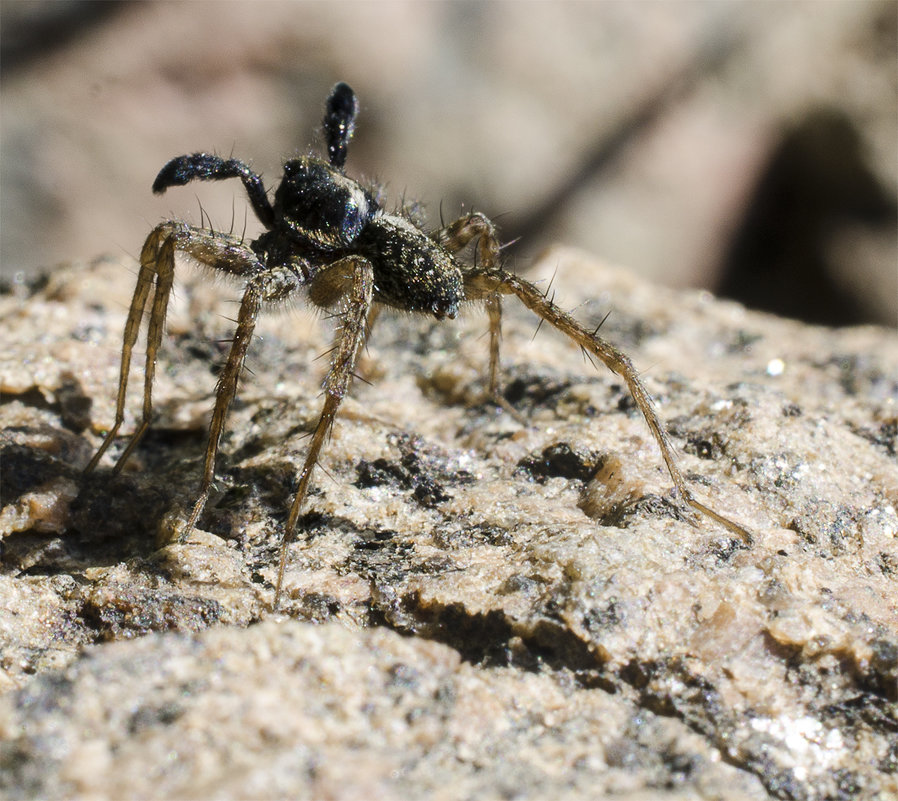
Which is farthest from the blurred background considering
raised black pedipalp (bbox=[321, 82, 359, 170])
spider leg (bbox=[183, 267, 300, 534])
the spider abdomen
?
spider leg (bbox=[183, 267, 300, 534])

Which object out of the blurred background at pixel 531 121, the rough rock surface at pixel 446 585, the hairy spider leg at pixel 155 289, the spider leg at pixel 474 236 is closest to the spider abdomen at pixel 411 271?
the spider leg at pixel 474 236

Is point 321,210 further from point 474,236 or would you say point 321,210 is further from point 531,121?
point 531,121

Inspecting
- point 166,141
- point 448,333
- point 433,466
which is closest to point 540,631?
point 433,466

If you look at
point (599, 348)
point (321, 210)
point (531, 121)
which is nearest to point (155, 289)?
point (321, 210)

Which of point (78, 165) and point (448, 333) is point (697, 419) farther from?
point (78, 165)

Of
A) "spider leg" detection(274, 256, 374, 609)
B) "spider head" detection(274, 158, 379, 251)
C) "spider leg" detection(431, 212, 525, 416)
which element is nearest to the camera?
"spider leg" detection(274, 256, 374, 609)

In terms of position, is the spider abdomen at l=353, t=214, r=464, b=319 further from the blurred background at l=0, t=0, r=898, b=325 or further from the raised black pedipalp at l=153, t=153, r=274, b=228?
the blurred background at l=0, t=0, r=898, b=325
